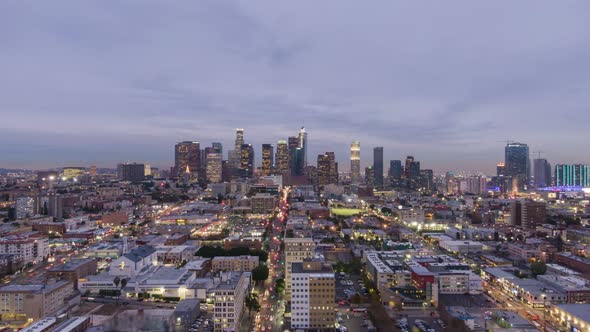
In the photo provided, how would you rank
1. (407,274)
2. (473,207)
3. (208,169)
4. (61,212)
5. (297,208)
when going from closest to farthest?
1. (407,274)
2. (61,212)
3. (297,208)
4. (473,207)
5. (208,169)

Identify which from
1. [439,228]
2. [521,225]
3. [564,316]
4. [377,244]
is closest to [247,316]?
[564,316]

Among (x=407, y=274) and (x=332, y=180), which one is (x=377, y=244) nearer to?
(x=407, y=274)

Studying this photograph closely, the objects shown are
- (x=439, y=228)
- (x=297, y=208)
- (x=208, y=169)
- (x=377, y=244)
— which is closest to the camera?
(x=377, y=244)

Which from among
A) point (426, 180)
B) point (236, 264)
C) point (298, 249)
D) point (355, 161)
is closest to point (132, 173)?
point (355, 161)

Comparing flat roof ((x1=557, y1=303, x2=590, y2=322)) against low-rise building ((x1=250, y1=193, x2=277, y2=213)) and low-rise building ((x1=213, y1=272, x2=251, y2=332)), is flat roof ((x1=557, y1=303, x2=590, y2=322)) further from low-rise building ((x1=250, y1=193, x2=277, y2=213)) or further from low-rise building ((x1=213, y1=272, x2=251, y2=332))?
low-rise building ((x1=250, y1=193, x2=277, y2=213))

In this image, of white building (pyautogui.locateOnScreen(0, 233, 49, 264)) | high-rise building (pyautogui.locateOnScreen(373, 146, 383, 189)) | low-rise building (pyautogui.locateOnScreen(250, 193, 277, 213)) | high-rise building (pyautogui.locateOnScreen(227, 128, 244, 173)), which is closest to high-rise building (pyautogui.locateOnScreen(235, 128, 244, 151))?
Result: high-rise building (pyautogui.locateOnScreen(227, 128, 244, 173))
